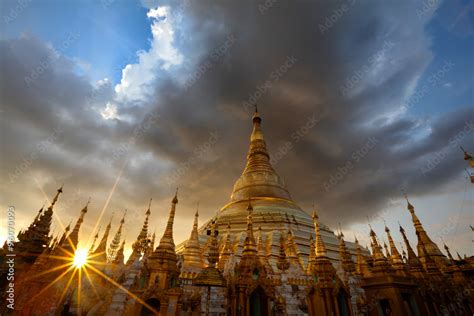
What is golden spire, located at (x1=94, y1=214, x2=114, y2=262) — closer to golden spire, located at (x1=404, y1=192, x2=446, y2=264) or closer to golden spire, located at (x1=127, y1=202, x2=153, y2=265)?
golden spire, located at (x1=127, y1=202, x2=153, y2=265)

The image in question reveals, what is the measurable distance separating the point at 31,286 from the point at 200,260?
1260 cm

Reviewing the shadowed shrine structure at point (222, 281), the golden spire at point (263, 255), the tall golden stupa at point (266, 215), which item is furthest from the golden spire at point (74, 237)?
the golden spire at point (263, 255)

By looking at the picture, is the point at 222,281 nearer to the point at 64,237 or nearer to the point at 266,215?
the point at 64,237

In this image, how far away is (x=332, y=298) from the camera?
1252 centimetres

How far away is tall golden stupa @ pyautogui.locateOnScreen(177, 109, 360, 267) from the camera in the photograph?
29.0m

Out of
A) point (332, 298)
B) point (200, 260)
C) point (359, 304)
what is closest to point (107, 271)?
point (200, 260)

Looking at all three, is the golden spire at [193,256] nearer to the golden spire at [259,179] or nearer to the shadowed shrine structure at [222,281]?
the shadowed shrine structure at [222,281]

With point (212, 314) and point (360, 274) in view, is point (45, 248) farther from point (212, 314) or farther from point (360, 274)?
point (360, 274)

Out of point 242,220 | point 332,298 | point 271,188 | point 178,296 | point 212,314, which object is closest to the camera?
point 332,298

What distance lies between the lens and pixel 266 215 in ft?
116

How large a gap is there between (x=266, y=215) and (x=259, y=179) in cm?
1155

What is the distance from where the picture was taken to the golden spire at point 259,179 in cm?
4403

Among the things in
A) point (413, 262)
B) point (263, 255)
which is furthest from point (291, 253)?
point (413, 262)

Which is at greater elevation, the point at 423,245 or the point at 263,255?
the point at 423,245
